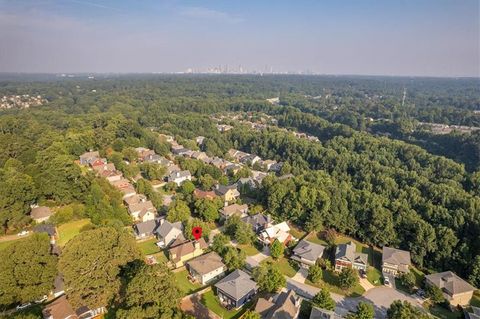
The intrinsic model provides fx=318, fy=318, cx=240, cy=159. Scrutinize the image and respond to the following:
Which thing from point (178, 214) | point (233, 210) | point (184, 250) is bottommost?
point (184, 250)

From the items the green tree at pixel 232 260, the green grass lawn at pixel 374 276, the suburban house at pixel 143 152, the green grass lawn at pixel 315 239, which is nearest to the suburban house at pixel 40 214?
the green tree at pixel 232 260

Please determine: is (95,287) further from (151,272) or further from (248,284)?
(248,284)

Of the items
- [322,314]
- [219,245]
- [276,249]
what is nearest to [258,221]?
[276,249]

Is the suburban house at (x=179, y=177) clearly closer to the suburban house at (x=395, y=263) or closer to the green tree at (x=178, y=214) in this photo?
the green tree at (x=178, y=214)

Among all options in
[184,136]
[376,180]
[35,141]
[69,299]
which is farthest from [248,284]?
[184,136]

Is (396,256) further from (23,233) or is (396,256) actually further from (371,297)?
(23,233)
